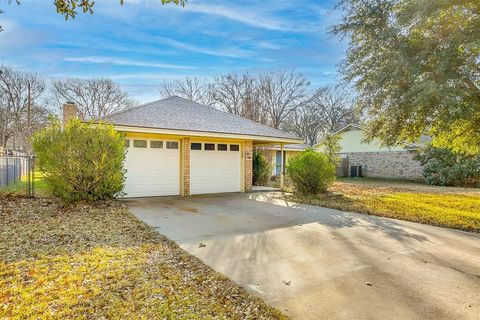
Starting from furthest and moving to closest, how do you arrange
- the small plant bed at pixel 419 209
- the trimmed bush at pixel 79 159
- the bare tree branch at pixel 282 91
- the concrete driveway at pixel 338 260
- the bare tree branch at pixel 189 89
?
the bare tree branch at pixel 189 89 → the bare tree branch at pixel 282 91 → the trimmed bush at pixel 79 159 → the small plant bed at pixel 419 209 → the concrete driveway at pixel 338 260

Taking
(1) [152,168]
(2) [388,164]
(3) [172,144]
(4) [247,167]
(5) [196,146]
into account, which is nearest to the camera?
(1) [152,168]

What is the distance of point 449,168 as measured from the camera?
18.0m

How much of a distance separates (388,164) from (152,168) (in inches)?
745

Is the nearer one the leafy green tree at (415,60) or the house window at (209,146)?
the leafy green tree at (415,60)

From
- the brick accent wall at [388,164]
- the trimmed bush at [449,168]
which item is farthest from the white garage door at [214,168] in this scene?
the brick accent wall at [388,164]

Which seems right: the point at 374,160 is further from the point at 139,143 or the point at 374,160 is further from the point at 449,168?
the point at 139,143

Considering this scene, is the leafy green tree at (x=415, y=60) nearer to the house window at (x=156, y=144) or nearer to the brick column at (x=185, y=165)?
the brick column at (x=185, y=165)

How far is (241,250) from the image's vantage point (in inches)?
192

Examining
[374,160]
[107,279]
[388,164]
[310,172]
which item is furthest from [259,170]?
[107,279]

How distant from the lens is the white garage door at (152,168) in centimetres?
1047

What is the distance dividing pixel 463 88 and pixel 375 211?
13.1 feet

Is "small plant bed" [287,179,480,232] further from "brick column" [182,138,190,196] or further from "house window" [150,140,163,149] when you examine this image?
"house window" [150,140,163,149]

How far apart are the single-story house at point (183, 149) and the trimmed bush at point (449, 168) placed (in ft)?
36.1

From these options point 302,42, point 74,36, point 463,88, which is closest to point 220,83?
point 302,42
